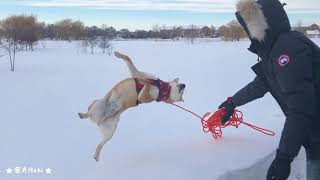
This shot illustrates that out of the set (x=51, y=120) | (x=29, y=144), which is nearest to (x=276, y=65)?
(x=29, y=144)

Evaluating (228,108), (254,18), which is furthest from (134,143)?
(254,18)

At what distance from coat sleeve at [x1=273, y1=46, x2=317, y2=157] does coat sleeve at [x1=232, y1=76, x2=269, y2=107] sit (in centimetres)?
76

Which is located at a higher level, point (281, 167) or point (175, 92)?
point (175, 92)

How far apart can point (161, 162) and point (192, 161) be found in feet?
0.78

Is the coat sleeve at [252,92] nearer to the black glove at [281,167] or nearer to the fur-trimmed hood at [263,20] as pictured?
the fur-trimmed hood at [263,20]

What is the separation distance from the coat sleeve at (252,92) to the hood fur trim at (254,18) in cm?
62

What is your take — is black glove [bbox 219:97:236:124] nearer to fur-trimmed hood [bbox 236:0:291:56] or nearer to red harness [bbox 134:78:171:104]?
red harness [bbox 134:78:171:104]

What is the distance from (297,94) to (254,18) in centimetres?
52

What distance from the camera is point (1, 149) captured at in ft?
13.0

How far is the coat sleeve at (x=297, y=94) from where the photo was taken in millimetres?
2279

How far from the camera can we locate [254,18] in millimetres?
2541

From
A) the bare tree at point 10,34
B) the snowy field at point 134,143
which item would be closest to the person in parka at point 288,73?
the snowy field at point 134,143

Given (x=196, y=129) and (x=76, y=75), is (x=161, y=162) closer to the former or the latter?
(x=196, y=129)

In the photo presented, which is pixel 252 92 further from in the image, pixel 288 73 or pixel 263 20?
pixel 288 73
